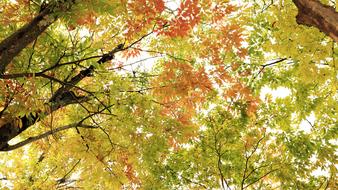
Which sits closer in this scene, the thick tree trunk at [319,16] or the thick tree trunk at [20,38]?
the thick tree trunk at [319,16]

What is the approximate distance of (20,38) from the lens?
10.3 feet

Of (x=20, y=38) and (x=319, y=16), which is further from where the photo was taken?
(x=20, y=38)

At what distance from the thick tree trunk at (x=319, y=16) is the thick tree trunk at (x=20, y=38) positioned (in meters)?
2.48

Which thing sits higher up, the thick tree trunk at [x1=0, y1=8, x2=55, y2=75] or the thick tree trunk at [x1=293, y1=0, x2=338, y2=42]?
the thick tree trunk at [x1=293, y1=0, x2=338, y2=42]

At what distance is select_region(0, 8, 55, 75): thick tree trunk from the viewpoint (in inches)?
120

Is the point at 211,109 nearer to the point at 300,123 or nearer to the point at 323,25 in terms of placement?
the point at 300,123

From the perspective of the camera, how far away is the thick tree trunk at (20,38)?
3.04 meters

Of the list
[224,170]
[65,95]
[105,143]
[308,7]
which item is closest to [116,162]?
[105,143]

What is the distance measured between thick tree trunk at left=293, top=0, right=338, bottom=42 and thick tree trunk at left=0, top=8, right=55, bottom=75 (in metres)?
2.48

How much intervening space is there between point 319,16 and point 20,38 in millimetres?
2947

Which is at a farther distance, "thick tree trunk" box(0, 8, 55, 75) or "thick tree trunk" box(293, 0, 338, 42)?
"thick tree trunk" box(0, 8, 55, 75)

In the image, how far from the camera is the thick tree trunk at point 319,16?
2619 mm

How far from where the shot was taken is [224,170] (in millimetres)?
6273

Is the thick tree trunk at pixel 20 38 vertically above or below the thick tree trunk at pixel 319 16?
below
